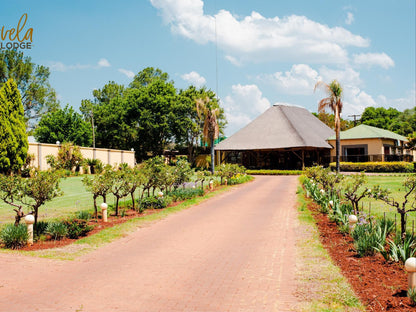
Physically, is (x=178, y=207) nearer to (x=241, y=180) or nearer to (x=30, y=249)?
(x=30, y=249)

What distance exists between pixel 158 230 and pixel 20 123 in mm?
22970

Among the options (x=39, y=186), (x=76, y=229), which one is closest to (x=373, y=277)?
(x=76, y=229)

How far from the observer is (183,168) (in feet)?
53.2

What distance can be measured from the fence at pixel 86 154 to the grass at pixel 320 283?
58.2ft

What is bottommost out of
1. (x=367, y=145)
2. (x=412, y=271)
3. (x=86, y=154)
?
(x=412, y=271)

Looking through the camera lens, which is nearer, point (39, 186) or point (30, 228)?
point (30, 228)

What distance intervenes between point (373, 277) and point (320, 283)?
87 cm

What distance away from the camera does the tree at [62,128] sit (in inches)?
2021

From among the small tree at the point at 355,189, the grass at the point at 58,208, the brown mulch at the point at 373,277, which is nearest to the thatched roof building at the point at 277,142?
the grass at the point at 58,208

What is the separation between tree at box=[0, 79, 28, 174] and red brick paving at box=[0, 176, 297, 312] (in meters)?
21.4

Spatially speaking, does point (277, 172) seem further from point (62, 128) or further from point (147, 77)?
point (147, 77)

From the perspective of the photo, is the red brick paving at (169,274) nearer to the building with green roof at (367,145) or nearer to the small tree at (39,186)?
the small tree at (39,186)

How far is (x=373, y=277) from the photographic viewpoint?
568 centimetres

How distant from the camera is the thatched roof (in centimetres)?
3675
